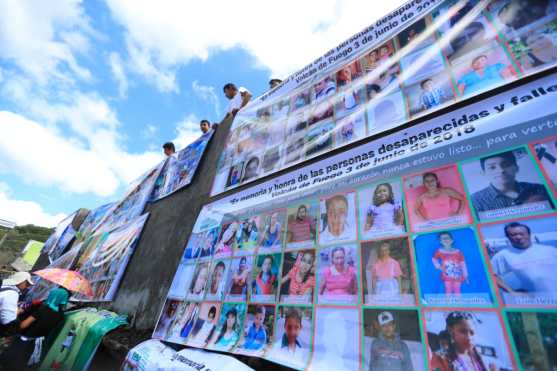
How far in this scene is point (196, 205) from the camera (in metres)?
3.75

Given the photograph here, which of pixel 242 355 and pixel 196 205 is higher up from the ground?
pixel 196 205

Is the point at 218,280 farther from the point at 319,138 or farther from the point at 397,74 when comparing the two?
the point at 397,74

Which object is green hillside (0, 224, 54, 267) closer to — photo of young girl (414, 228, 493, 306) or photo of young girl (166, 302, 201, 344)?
photo of young girl (166, 302, 201, 344)

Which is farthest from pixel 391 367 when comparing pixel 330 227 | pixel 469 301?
pixel 330 227

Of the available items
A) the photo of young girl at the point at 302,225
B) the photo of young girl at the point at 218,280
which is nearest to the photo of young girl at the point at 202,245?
the photo of young girl at the point at 218,280

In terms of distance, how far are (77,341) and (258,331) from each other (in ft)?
8.08

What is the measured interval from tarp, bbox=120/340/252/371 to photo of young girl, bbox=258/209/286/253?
845 mm

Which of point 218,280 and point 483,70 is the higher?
point 483,70

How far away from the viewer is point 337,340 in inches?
57.8

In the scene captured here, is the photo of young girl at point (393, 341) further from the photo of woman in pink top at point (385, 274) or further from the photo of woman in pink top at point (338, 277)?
the photo of woman in pink top at point (338, 277)

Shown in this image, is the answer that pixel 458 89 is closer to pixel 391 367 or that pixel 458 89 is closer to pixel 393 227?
pixel 393 227

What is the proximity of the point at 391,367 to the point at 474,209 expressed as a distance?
36.0 inches

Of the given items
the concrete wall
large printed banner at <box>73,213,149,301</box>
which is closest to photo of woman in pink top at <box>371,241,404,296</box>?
the concrete wall

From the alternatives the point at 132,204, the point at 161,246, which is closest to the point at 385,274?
the point at 161,246
